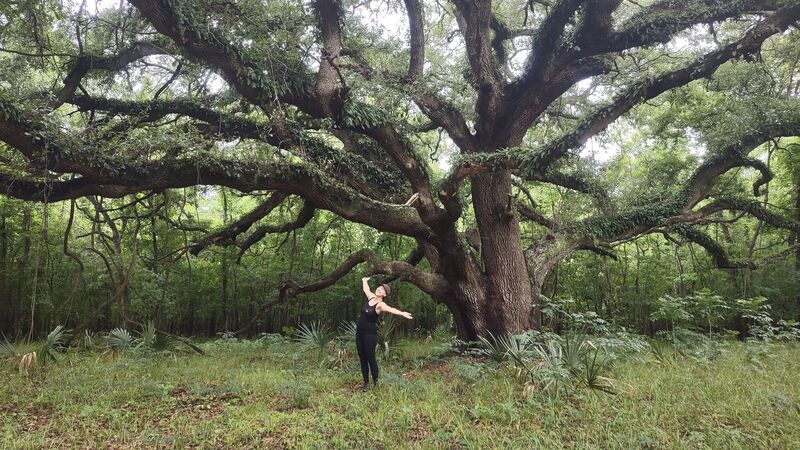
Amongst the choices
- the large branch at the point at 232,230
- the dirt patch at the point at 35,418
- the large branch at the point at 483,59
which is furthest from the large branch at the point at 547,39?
the dirt patch at the point at 35,418

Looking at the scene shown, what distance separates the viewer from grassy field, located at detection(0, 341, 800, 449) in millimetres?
3760

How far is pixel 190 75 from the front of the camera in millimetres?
8711

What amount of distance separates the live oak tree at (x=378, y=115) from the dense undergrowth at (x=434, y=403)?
2.42 meters

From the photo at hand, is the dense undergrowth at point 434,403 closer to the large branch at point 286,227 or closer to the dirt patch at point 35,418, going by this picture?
the dirt patch at point 35,418

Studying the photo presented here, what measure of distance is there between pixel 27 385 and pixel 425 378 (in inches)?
203

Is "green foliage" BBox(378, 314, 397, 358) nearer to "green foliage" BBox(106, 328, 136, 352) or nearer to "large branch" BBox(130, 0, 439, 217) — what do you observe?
"large branch" BBox(130, 0, 439, 217)

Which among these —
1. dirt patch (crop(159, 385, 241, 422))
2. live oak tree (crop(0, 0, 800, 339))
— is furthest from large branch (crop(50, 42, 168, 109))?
dirt patch (crop(159, 385, 241, 422))

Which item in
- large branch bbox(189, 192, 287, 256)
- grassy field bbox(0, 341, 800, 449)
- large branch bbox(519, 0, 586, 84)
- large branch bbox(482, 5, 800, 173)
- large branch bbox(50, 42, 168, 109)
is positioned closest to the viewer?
grassy field bbox(0, 341, 800, 449)

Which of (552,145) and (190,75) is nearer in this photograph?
(552,145)

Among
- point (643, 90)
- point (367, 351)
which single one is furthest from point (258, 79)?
point (643, 90)

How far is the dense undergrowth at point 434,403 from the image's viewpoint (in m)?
3.79

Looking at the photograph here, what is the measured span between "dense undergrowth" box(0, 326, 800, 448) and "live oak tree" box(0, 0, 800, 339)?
7.95ft

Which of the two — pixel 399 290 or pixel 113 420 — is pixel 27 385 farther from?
pixel 399 290

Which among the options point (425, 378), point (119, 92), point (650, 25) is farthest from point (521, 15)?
point (119, 92)
